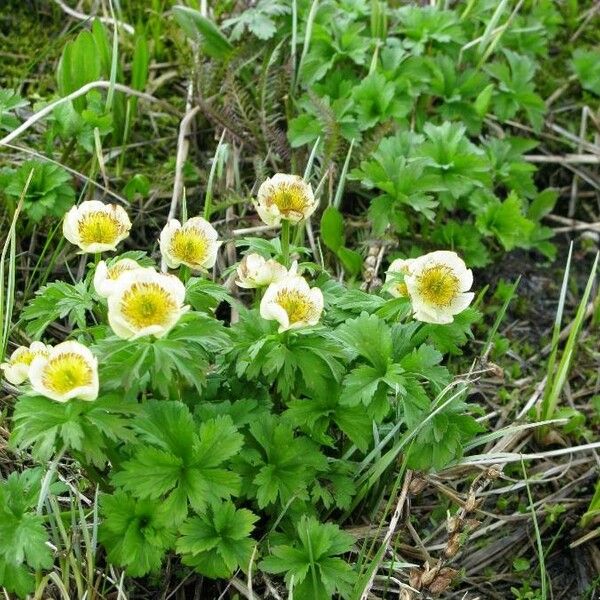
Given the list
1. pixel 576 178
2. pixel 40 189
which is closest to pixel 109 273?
pixel 40 189

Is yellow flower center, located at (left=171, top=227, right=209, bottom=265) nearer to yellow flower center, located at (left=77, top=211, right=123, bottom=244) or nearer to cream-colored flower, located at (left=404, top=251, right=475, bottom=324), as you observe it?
yellow flower center, located at (left=77, top=211, right=123, bottom=244)

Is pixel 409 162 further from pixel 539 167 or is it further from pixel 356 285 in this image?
pixel 539 167

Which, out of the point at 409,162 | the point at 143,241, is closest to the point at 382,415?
the point at 409,162

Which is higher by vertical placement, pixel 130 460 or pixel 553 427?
pixel 130 460

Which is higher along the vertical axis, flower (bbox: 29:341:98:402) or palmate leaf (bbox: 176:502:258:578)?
flower (bbox: 29:341:98:402)

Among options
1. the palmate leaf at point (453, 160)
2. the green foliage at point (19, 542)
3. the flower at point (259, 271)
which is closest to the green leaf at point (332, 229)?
the palmate leaf at point (453, 160)

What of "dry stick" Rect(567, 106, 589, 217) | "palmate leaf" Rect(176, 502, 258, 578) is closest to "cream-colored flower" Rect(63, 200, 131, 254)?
"palmate leaf" Rect(176, 502, 258, 578)

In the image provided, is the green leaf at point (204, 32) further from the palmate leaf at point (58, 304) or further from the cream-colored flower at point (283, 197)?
the palmate leaf at point (58, 304)
